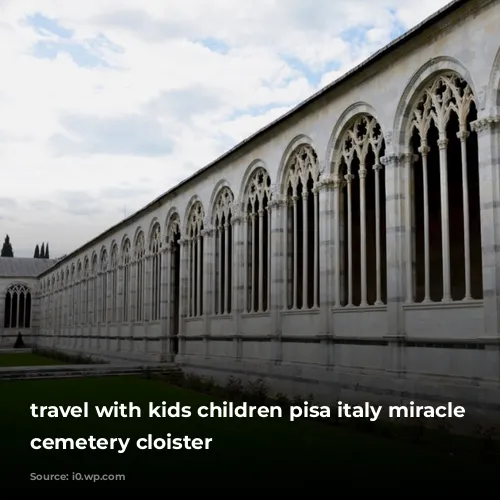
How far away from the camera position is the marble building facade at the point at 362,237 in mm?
13875

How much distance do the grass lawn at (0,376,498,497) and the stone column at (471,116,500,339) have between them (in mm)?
3148

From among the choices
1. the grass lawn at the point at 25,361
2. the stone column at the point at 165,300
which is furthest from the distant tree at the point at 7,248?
the stone column at the point at 165,300

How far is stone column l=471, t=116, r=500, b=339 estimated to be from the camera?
13.2 metres

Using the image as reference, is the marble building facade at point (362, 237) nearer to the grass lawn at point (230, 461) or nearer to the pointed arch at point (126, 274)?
the grass lawn at point (230, 461)

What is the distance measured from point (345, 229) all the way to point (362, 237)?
163 inches

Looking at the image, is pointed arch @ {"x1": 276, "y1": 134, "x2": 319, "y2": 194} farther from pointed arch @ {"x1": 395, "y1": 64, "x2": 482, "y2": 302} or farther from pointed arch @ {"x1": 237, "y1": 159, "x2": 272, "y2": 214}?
pointed arch @ {"x1": 395, "y1": 64, "x2": 482, "y2": 302}

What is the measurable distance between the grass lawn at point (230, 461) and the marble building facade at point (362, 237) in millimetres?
2981

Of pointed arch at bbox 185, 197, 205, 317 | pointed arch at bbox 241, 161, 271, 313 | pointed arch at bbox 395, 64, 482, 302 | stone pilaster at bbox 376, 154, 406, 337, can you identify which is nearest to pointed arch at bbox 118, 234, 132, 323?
pointed arch at bbox 185, 197, 205, 317

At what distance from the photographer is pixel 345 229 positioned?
70.8 feet

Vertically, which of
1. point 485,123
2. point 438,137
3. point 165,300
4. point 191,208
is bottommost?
point 165,300

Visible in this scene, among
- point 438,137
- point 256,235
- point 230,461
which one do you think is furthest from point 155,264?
point 230,461

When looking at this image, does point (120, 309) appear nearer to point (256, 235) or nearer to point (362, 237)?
point (256, 235)

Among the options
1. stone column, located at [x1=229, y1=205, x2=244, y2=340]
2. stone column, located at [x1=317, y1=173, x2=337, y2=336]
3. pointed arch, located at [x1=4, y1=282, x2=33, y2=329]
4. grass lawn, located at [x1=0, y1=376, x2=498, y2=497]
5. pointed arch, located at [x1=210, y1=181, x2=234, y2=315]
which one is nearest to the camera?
grass lawn, located at [x1=0, y1=376, x2=498, y2=497]

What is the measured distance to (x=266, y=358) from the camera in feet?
71.4
